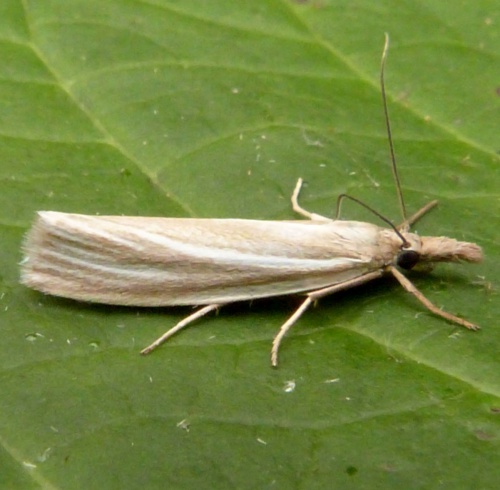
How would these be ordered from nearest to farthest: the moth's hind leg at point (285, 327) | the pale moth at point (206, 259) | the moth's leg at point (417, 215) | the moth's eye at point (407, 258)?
the moth's hind leg at point (285, 327)
the pale moth at point (206, 259)
the moth's eye at point (407, 258)
the moth's leg at point (417, 215)

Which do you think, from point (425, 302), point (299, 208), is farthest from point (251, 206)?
point (425, 302)

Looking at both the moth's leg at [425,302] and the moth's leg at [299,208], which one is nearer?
the moth's leg at [425,302]

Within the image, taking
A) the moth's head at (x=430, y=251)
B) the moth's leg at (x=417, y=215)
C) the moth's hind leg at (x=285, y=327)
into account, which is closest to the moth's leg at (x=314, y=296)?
the moth's hind leg at (x=285, y=327)

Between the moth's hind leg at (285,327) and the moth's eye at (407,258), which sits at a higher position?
the moth's eye at (407,258)

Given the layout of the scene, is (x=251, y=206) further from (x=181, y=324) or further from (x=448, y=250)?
(x=448, y=250)

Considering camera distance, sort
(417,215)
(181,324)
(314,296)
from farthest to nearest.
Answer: (417,215) < (314,296) < (181,324)

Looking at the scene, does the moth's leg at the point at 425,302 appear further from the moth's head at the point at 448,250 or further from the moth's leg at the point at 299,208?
the moth's leg at the point at 299,208

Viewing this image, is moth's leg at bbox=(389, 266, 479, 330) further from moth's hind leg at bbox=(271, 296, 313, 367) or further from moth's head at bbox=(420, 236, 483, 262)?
moth's hind leg at bbox=(271, 296, 313, 367)

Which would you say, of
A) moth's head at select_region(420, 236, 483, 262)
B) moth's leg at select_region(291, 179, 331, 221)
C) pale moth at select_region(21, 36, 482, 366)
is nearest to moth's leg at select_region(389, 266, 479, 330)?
pale moth at select_region(21, 36, 482, 366)
